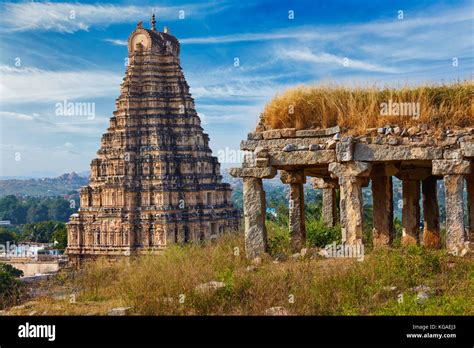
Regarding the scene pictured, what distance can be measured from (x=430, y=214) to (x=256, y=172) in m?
5.12

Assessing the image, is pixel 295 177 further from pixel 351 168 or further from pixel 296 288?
pixel 296 288

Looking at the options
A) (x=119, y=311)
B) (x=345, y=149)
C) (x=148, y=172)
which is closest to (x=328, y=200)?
(x=345, y=149)

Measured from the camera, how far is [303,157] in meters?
13.2

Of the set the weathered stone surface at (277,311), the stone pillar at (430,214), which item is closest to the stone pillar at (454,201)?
the stone pillar at (430,214)

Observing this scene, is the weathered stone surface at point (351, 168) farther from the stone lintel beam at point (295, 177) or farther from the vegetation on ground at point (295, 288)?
the stone lintel beam at point (295, 177)

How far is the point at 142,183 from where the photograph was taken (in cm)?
4759

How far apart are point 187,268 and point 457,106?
5.79 metres

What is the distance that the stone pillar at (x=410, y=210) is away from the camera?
1531cm

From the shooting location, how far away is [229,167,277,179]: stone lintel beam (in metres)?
13.3

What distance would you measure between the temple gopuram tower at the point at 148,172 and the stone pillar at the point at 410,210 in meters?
31.6

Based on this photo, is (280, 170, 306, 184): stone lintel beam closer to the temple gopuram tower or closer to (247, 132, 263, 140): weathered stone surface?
(247, 132, 263, 140): weathered stone surface

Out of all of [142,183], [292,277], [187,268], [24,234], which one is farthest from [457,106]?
[24,234]

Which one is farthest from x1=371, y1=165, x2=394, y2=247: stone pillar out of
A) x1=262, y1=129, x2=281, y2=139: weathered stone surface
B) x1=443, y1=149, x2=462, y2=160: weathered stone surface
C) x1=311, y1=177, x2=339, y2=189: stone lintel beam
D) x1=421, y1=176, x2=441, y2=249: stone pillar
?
x1=311, y1=177, x2=339, y2=189: stone lintel beam
